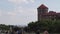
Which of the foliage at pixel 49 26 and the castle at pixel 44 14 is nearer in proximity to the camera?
the foliage at pixel 49 26

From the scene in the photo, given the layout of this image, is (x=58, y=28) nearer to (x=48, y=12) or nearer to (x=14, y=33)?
(x=14, y=33)

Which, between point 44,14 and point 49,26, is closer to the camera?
point 49,26

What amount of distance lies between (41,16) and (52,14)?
7022mm

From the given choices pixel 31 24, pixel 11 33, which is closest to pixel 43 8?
pixel 31 24

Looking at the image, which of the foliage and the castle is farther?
the castle

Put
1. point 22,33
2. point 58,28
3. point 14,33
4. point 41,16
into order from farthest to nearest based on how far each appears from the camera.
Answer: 1. point 41,16
2. point 58,28
3. point 14,33
4. point 22,33

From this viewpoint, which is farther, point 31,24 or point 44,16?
point 44,16

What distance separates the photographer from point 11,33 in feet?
53.4

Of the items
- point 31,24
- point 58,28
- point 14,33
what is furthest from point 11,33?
point 31,24

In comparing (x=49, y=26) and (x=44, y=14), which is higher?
(x=49, y=26)

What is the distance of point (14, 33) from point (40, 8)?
139739 millimetres

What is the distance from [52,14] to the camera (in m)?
147

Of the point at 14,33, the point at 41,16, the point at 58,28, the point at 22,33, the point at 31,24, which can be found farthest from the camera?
the point at 41,16

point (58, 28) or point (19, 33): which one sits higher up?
point (19, 33)
